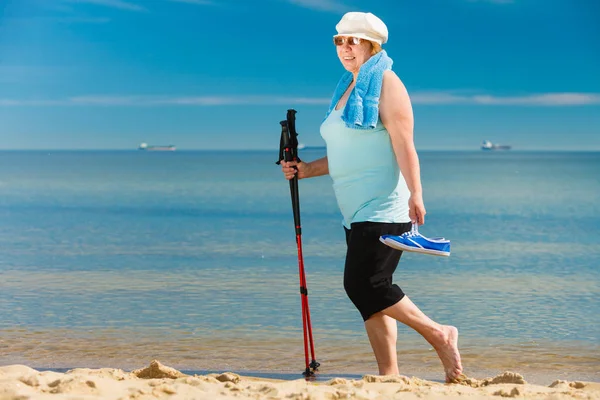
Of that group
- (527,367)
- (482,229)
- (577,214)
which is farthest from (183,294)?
(577,214)

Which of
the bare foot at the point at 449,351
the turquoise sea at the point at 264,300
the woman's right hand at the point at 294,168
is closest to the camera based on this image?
the bare foot at the point at 449,351

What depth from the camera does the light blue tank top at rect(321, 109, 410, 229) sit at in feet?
12.9

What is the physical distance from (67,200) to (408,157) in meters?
20.8

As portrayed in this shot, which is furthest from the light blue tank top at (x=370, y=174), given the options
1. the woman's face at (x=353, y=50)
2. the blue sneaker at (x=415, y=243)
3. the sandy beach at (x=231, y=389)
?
the sandy beach at (x=231, y=389)

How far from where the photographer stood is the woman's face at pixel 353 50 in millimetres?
4000

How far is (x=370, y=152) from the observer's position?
13.0 feet

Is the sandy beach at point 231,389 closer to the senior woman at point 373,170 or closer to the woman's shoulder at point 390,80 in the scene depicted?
the senior woman at point 373,170

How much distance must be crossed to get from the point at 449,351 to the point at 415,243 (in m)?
0.69

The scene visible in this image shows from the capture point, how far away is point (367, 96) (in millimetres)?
3898

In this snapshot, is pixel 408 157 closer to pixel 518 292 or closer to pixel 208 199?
pixel 518 292

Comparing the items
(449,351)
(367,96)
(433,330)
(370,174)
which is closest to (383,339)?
(433,330)

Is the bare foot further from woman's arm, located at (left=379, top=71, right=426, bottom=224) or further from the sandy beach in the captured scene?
woman's arm, located at (left=379, top=71, right=426, bottom=224)

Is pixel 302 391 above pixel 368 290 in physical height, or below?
→ below

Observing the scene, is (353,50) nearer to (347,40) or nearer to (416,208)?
(347,40)
